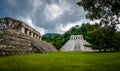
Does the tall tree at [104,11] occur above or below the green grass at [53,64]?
above

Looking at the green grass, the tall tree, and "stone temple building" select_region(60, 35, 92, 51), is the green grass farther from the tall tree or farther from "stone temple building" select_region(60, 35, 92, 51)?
"stone temple building" select_region(60, 35, 92, 51)

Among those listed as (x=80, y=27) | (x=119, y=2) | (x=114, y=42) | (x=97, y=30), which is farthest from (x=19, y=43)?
(x=80, y=27)

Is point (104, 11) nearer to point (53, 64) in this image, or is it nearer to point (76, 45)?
point (53, 64)

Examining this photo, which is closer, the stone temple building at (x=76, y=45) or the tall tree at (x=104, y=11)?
the tall tree at (x=104, y=11)

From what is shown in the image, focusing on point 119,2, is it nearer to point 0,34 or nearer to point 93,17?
point 93,17

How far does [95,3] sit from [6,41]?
8780mm

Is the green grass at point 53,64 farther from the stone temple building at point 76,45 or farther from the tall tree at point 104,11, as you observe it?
the stone temple building at point 76,45

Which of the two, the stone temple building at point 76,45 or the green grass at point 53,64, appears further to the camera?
the stone temple building at point 76,45

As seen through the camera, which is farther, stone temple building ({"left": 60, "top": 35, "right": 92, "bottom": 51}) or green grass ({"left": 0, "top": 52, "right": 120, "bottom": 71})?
stone temple building ({"left": 60, "top": 35, "right": 92, "bottom": 51})

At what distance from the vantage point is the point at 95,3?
11859mm

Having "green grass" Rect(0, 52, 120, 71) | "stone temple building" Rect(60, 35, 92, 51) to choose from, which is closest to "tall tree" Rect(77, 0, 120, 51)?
"green grass" Rect(0, 52, 120, 71)

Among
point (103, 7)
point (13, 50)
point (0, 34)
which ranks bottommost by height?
point (13, 50)

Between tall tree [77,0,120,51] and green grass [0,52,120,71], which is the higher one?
tall tree [77,0,120,51]

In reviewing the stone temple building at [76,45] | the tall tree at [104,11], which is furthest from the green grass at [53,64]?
the stone temple building at [76,45]
